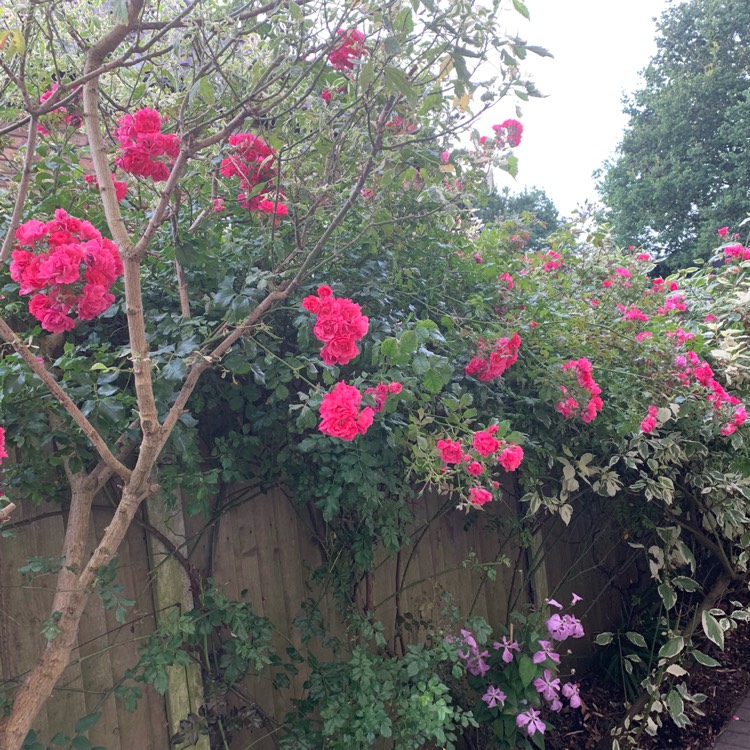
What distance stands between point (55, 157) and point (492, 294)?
159 centimetres

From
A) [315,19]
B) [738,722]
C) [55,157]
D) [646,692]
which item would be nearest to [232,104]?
[315,19]

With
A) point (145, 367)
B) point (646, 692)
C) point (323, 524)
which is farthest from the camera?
point (646, 692)

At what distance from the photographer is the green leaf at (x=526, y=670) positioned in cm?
280

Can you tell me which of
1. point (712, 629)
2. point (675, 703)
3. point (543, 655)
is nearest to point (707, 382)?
point (712, 629)

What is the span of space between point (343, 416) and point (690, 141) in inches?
620

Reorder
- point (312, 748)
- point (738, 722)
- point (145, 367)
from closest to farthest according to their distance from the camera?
point (145, 367) < point (312, 748) < point (738, 722)

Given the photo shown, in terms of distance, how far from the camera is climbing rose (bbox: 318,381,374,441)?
172 cm

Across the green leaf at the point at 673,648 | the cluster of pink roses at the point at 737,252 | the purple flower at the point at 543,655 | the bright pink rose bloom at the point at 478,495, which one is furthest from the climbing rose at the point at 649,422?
the cluster of pink roses at the point at 737,252

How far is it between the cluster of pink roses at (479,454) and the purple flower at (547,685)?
120 centimetres

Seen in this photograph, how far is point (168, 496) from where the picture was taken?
2000 millimetres

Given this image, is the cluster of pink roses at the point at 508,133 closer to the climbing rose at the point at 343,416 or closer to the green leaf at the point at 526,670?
the climbing rose at the point at 343,416

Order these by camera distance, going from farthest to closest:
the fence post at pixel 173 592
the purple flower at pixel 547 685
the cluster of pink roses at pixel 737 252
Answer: the cluster of pink roses at pixel 737 252 < the purple flower at pixel 547 685 < the fence post at pixel 173 592

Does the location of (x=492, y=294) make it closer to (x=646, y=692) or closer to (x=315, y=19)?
(x=315, y=19)

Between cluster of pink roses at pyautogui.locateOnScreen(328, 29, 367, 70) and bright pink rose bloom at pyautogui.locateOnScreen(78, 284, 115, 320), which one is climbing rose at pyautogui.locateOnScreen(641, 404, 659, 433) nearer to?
cluster of pink roses at pyautogui.locateOnScreen(328, 29, 367, 70)
